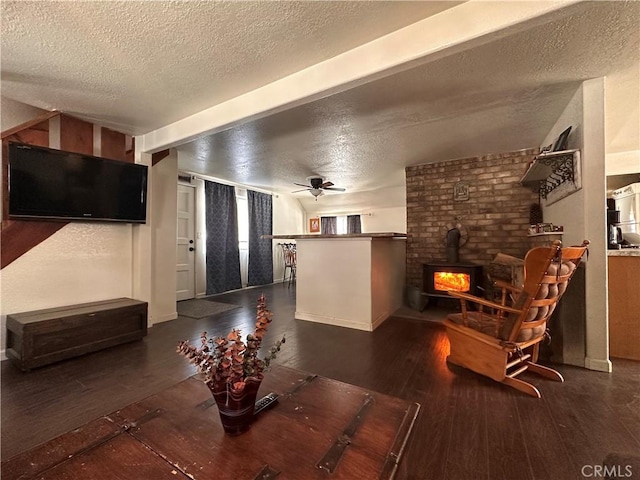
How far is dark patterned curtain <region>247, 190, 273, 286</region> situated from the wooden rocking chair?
4.99 metres

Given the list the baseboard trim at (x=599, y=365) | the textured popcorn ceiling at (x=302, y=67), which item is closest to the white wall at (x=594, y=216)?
the baseboard trim at (x=599, y=365)

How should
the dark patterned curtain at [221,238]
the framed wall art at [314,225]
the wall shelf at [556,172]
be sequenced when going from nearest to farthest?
the wall shelf at [556,172] → the dark patterned curtain at [221,238] → the framed wall art at [314,225]

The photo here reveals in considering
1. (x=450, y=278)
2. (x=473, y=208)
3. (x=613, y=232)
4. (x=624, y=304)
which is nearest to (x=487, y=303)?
(x=624, y=304)

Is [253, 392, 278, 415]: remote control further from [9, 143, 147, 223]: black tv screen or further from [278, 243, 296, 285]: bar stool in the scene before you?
[278, 243, 296, 285]: bar stool

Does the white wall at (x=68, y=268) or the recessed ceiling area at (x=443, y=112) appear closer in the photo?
the recessed ceiling area at (x=443, y=112)

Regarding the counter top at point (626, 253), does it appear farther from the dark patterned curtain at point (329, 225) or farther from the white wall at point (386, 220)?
the dark patterned curtain at point (329, 225)

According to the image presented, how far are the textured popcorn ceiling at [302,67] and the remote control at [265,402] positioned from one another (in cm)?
202

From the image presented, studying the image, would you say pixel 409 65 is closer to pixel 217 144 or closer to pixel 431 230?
pixel 217 144

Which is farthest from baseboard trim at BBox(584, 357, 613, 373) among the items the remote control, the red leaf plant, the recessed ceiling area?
the red leaf plant

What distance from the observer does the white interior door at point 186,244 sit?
16.5ft

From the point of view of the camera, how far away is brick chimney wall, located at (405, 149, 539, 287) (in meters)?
3.91

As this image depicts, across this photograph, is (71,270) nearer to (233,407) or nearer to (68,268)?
(68,268)

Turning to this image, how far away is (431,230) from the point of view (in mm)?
4492

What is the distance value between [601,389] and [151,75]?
414 centimetres
